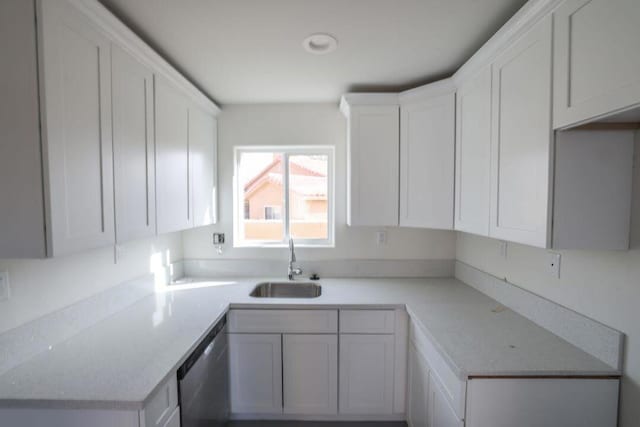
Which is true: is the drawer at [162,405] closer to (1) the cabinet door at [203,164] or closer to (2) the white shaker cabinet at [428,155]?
(1) the cabinet door at [203,164]

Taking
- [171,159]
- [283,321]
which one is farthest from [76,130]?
[283,321]

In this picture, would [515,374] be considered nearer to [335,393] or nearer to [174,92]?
[335,393]

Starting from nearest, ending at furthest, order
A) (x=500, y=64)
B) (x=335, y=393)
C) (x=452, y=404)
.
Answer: (x=452, y=404), (x=500, y=64), (x=335, y=393)

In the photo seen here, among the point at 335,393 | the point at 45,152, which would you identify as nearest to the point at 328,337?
the point at 335,393

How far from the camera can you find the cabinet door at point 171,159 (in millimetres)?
1564

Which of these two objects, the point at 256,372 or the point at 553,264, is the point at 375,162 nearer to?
the point at 553,264

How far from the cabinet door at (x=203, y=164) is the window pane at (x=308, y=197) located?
67 centimetres

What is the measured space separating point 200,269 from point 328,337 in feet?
4.30

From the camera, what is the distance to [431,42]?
1.48 m

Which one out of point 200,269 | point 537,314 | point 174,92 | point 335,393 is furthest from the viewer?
point 200,269

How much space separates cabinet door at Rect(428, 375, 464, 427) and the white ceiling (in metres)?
1.73

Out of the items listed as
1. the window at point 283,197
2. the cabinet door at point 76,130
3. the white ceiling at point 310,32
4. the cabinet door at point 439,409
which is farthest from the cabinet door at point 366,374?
the white ceiling at point 310,32

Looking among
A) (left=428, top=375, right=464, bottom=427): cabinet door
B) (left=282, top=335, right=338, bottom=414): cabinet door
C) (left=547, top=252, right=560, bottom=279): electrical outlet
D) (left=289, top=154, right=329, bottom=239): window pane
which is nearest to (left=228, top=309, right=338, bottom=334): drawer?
(left=282, top=335, right=338, bottom=414): cabinet door

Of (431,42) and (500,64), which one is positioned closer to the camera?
(500,64)
